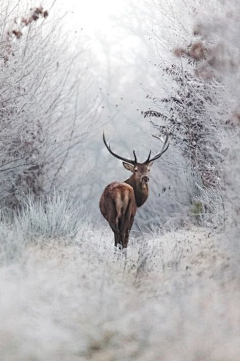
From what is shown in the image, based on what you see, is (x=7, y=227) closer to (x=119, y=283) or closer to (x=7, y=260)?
(x=7, y=260)

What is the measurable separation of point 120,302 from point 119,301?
0.05 feet

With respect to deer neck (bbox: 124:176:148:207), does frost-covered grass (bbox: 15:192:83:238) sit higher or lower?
lower

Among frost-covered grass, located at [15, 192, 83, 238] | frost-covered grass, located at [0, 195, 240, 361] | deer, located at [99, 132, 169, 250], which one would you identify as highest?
A: deer, located at [99, 132, 169, 250]

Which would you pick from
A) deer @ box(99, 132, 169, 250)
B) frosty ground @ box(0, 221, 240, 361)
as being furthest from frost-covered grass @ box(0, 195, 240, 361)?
deer @ box(99, 132, 169, 250)

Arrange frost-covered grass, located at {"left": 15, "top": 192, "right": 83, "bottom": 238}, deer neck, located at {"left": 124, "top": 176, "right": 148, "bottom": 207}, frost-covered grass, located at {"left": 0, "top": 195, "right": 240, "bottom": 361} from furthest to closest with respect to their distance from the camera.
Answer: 1. frost-covered grass, located at {"left": 15, "top": 192, "right": 83, "bottom": 238}
2. deer neck, located at {"left": 124, "top": 176, "right": 148, "bottom": 207}
3. frost-covered grass, located at {"left": 0, "top": 195, "right": 240, "bottom": 361}

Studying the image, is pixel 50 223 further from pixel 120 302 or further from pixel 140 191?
pixel 120 302

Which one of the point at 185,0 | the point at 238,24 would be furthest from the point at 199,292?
the point at 185,0

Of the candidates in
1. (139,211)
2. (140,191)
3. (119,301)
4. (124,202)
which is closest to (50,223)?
(124,202)

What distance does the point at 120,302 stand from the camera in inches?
266

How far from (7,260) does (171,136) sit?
130 inches

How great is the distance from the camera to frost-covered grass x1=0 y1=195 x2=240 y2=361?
20.3ft

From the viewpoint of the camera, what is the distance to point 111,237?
8.29 meters

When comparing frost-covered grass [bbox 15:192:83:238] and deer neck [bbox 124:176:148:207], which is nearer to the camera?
deer neck [bbox 124:176:148:207]

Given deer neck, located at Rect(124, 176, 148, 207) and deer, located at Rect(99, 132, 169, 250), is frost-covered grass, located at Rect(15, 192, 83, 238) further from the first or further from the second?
deer neck, located at Rect(124, 176, 148, 207)
